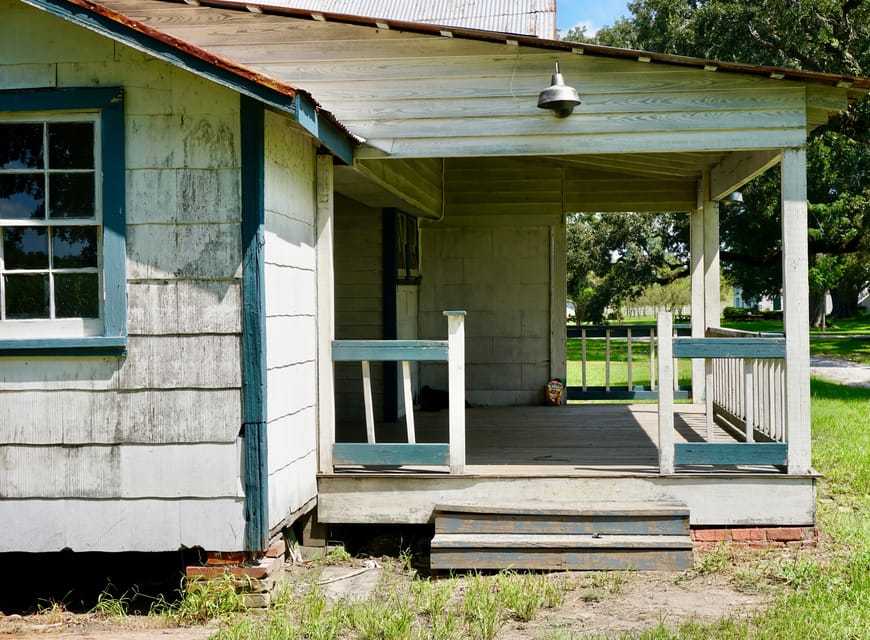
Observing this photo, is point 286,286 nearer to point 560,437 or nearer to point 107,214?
point 107,214

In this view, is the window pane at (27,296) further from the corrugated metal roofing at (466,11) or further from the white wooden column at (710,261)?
the white wooden column at (710,261)

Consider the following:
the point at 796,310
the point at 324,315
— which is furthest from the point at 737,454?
the point at 324,315

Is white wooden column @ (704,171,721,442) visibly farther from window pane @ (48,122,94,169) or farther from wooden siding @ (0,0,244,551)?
window pane @ (48,122,94,169)

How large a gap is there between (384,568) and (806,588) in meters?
2.67

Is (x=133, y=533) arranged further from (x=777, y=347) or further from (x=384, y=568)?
(x=777, y=347)

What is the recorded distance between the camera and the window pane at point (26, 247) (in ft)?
17.7

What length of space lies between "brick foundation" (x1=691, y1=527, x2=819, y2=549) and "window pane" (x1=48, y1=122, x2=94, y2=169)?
467 centimetres

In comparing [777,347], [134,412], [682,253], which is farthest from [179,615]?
[682,253]

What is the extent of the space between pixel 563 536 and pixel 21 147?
4122 mm

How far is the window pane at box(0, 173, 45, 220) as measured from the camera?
5.41m

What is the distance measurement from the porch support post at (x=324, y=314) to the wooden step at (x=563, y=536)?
96cm

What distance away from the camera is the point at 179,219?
5.41m

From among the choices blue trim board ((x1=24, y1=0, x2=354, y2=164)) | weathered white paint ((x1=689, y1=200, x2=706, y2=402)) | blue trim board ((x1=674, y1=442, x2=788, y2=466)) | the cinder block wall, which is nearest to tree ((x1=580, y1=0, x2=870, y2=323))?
weathered white paint ((x1=689, y1=200, x2=706, y2=402))

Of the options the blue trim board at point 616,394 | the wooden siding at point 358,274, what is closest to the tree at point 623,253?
the blue trim board at point 616,394
